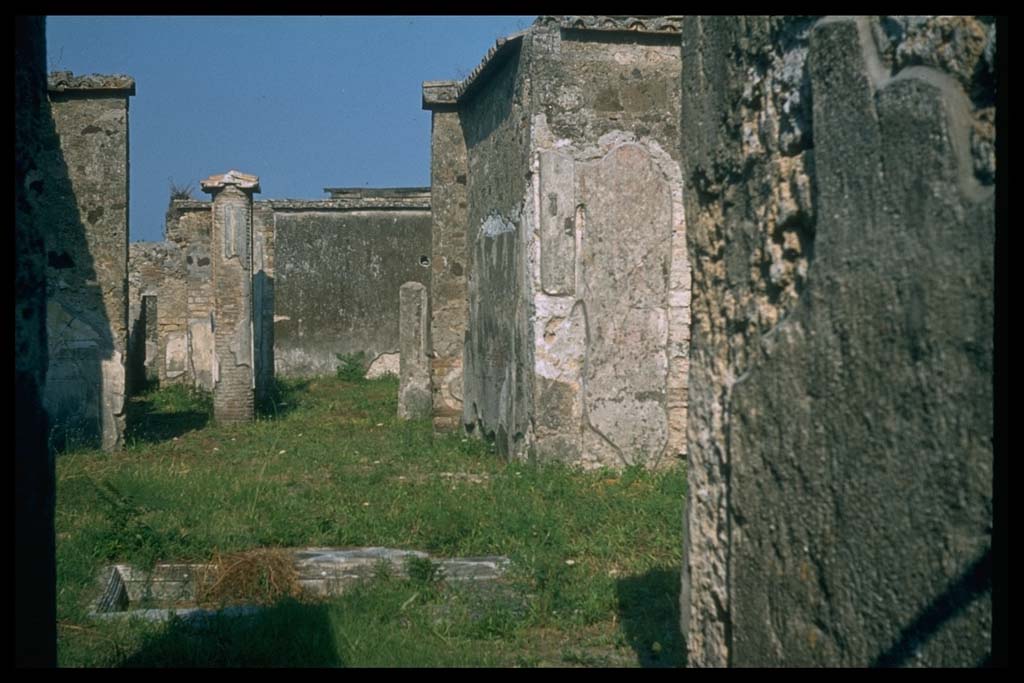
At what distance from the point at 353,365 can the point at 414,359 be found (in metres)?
6.64

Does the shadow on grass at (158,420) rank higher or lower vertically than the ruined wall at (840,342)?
lower

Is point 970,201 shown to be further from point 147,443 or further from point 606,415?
point 147,443

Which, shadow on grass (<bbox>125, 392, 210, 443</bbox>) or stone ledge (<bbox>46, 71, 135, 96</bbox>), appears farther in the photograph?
shadow on grass (<bbox>125, 392, 210, 443</bbox>)

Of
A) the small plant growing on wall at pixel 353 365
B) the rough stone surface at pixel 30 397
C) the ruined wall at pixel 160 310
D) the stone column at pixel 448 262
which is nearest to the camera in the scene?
the rough stone surface at pixel 30 397

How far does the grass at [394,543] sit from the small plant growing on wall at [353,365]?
333 inches

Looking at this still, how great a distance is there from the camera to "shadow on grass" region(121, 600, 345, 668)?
11.1 feet

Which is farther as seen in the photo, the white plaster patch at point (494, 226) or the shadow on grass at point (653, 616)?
the white plaster patch at point (494, 226)

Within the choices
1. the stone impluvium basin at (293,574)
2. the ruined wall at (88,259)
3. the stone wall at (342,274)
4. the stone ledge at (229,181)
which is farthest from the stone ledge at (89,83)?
the stone wall at (342,274)

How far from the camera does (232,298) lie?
426 inches

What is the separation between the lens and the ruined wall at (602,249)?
22.5 ft

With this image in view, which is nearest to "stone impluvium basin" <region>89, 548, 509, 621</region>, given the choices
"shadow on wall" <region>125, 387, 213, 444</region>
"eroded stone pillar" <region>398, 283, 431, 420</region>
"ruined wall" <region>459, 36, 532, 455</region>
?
"ruined wall" <region>459, 36, 532, 455</region>

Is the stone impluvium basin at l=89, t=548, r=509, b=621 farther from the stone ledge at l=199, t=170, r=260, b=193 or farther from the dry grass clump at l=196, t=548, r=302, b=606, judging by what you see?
the stone ledge at l=199, t=170, r=260, b=193

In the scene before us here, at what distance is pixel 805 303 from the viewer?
1.96m

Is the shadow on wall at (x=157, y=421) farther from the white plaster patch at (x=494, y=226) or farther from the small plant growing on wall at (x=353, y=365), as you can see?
the small plant growing on wall at (x=353, y=365)
